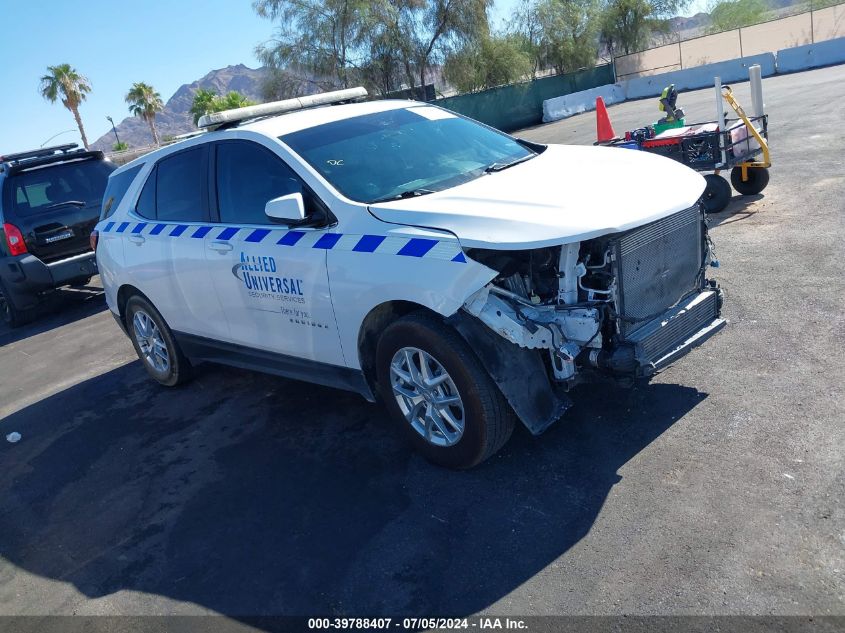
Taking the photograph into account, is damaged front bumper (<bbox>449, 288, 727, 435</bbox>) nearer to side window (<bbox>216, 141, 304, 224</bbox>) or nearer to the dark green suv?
side window (<bbox>216, 141, 304, 224</bbox>)

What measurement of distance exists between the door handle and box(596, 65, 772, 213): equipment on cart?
5711 mm

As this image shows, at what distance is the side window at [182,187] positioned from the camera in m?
5.25

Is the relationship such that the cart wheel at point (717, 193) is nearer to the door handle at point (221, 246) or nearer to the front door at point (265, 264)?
the front door at point (265, 264)

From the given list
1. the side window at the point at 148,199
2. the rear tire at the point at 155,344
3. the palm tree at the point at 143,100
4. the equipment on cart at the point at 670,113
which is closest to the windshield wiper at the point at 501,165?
the side window at the point at 148,199

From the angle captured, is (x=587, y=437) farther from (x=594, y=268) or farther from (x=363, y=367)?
(x=363, y=367)

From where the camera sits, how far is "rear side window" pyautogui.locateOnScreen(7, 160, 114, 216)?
9.92 metres

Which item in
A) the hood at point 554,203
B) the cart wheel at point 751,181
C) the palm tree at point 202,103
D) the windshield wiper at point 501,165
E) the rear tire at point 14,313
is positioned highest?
the palm tree at point 202,103

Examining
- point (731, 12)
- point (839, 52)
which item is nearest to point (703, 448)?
point (839, 52)

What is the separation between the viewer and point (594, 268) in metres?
3.68

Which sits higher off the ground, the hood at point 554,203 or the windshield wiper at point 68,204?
the windshield wiper at point 68,204

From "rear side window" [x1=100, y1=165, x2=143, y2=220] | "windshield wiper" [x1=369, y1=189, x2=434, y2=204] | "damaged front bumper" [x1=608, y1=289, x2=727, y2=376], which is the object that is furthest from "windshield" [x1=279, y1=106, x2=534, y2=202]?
"rear side window" [x1=100, y1=165, x2=143, y2=220]

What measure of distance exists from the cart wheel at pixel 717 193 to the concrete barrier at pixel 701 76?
2116cm

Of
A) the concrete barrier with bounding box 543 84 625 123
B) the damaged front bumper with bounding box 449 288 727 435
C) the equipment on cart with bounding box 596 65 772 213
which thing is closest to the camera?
the damaged front bumper with bounding box 449 288 727 435

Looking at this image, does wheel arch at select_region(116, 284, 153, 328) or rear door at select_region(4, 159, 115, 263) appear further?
rear door at select_region(4, 159, 115, 263)
